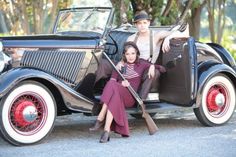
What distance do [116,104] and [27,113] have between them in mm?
1087

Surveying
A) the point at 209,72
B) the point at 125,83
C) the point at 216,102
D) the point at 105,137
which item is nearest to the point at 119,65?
the point at 125,83

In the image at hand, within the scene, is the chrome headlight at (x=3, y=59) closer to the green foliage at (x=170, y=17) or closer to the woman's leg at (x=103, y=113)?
the woman's leg at (x=103, y=113)

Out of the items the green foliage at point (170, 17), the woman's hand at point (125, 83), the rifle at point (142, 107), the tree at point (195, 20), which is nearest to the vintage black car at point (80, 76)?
the rifle at point (142, 107)

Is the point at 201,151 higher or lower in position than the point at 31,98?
lower

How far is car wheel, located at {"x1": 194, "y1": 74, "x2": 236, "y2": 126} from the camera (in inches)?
296

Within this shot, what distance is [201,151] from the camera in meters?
6.04

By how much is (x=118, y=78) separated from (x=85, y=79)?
0.44m

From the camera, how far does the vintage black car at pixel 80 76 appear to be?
638cm

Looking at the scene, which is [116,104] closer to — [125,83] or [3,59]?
[125,83]

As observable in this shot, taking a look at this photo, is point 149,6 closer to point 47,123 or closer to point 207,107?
point 207,107

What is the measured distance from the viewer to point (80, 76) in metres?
7.07

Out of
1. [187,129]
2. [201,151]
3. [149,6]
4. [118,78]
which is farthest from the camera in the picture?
[149,6]

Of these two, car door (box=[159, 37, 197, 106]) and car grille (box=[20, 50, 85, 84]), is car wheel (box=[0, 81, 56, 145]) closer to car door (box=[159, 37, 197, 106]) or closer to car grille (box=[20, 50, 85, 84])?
car grille (box=[20, 50, 85, 84])

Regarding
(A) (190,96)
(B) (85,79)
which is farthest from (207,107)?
(B) (85,79)
